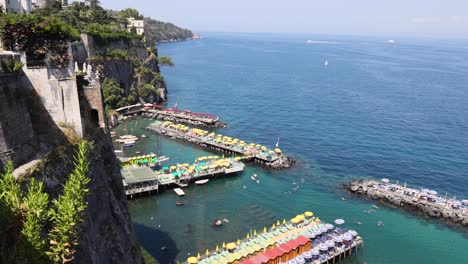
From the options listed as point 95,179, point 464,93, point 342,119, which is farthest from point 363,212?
point 464,93

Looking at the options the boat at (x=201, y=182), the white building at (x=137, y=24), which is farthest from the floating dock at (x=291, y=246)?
the white building at (x=137, y=24)

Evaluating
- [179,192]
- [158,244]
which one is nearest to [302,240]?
[158,244]

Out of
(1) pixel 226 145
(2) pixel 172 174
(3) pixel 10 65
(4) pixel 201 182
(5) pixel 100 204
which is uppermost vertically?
(3) pixel 10 65

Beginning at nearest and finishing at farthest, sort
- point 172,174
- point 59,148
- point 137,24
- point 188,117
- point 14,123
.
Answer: point 14,123 < point 59,148 < point 172,174 < point 188,117 < point 137,24

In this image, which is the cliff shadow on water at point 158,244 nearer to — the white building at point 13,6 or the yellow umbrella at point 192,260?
the yellow umbrella at point 192,260

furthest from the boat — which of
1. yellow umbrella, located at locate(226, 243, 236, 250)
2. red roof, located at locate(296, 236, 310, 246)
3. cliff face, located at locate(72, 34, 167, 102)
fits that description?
cliff face, located at locate(72, 34, 167, 102)

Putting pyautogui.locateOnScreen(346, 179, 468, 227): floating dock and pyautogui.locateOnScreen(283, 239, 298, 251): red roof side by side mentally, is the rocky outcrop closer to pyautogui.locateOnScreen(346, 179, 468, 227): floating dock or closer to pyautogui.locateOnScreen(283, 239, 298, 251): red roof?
pyautogui.locateOnScreen(283, 239, 298, 251): red roof

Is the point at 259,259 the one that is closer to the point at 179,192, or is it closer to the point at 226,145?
the point at 179,192
